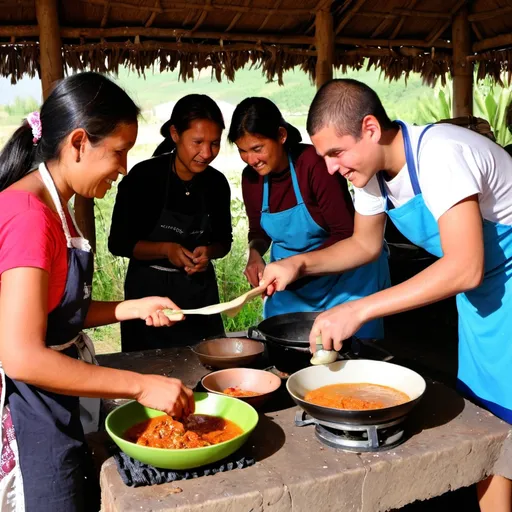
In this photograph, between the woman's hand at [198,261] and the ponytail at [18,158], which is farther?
the woman's hand at [198,261]

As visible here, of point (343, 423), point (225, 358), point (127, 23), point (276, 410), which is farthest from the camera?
point (127, 23)

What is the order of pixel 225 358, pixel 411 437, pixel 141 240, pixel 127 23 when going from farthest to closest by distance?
pixel 127 23 → pixel 141 240 → pixel 225 358 → pixel 411 437

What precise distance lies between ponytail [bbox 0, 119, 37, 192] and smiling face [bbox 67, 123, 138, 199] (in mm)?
163

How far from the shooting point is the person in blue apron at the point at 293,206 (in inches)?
120

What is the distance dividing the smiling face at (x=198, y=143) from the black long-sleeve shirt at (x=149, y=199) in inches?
7.6

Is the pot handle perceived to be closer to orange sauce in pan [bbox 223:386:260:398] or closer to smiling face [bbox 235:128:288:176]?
orange sauce in pan [bbox 223:386:260:398]

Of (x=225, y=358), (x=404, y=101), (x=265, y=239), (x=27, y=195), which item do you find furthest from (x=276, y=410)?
(x=404, y=101)

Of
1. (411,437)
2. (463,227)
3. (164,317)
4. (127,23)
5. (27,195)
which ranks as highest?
(127,23)

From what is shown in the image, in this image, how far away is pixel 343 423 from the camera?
1.73 m

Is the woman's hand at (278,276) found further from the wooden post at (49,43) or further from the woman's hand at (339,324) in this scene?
the wooden post at (49,43)

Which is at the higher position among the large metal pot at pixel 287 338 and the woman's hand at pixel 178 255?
the woman's hand at pixel 178 255

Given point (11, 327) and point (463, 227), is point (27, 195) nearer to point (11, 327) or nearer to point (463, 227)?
point (11, 327)

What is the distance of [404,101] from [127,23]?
77.4ft

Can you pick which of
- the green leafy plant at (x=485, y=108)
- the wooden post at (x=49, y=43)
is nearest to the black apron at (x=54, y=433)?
the wooden post at (x=49, y=43)
